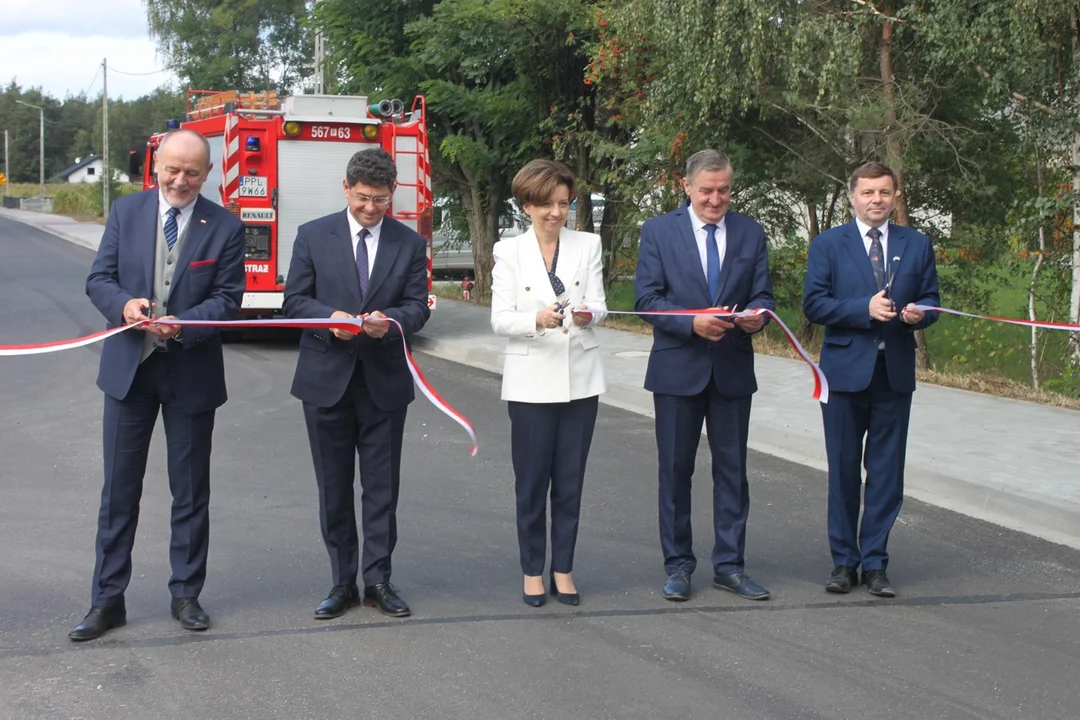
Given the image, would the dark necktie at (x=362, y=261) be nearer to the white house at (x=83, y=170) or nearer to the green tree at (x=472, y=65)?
the green tree at (x=472, y=65)

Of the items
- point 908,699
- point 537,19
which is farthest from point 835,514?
point 537,19

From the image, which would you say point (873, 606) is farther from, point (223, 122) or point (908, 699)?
point (223, 122)

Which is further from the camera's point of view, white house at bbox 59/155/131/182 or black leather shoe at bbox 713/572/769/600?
white house at bbox 59/155/131/182

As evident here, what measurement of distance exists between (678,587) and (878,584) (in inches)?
37.4

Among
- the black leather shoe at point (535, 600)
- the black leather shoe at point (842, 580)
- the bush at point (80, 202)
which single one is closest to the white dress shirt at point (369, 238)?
the black leather shoe at point (535, 600)

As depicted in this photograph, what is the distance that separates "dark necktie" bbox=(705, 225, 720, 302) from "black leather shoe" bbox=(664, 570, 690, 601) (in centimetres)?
131

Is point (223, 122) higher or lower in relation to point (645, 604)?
higher

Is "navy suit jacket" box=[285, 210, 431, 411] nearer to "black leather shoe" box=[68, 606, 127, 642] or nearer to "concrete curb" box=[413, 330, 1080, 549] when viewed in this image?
"black leather shoe" box=[68, 606, 127, 642]

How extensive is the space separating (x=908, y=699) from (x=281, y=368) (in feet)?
35.2

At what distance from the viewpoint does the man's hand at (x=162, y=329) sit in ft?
16.9

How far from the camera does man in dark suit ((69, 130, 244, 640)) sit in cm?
531

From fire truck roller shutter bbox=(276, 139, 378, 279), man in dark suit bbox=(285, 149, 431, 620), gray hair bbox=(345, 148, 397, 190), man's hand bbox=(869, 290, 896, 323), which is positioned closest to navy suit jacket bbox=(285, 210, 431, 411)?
man in dark suit bbox=(285, 149, 431, 620)

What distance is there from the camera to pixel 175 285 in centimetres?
538

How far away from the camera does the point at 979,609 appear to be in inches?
231
